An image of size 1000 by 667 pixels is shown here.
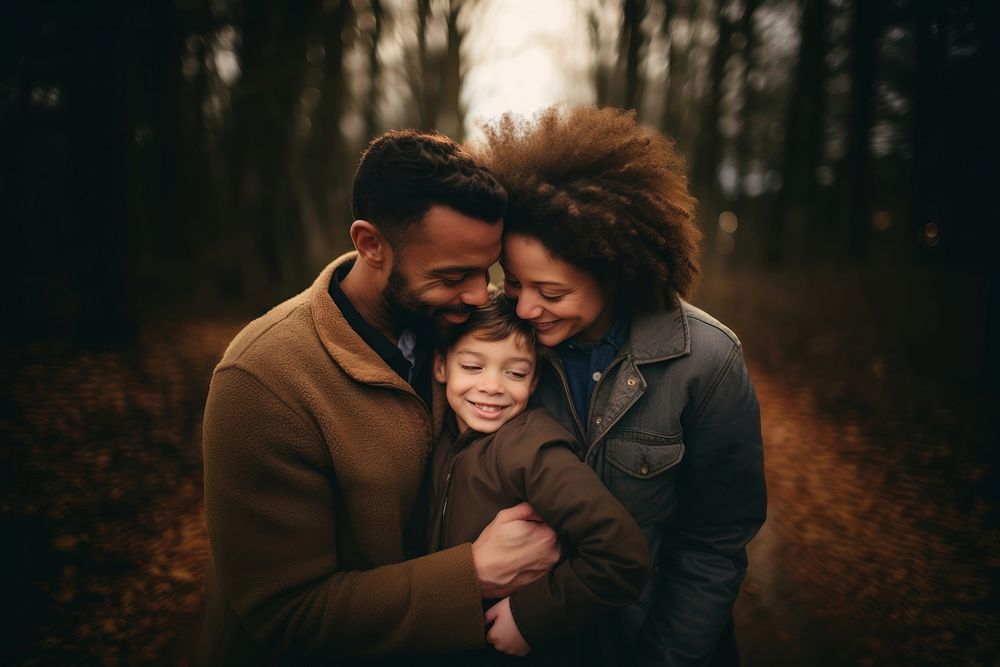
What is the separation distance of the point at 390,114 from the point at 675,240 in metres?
25.9

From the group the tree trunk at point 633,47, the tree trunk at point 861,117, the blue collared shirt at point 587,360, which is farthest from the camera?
the tree trunk at point 633,47

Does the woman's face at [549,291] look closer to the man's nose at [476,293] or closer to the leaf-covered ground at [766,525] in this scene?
the man's nose at [476,293]

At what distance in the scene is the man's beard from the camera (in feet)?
6.95

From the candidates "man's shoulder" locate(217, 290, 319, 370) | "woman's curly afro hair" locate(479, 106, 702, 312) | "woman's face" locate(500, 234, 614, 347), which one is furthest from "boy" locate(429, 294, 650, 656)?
"man's shoulder" locate(217, 290, 319, 370)

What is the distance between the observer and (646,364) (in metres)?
2.06

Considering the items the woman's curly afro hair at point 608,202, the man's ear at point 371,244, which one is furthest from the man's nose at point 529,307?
the man's ear at point 371,244

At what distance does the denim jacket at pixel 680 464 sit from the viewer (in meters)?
2.01

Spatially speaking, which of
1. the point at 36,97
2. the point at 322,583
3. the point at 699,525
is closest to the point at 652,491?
the point at 699,525

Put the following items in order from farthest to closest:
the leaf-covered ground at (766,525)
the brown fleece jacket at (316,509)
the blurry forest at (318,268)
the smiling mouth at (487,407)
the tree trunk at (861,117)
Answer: the tree trunk at (861,117), the blurry forest at (318,268), the leaf-covered ground at (766,525), the smiling mouth at (487,407), the brown fleece jacket at (316,509)

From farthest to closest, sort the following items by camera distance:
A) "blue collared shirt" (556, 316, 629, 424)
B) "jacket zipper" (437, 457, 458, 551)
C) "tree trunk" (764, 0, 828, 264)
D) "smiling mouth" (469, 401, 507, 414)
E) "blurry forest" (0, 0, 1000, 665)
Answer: "tree trunk" (764, 0, 828, 264)
"blurry forest" (0, 0, 1000, 665)
"blue collared shirt" (556, 316, 629, 424)
"smiling mouth" (469, 401, 507, 414)
"jacket zipper" (437, 457, 458, 551)

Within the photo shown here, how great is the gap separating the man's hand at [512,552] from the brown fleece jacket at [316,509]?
65 mm

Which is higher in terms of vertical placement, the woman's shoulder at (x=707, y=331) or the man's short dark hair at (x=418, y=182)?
the man's short dark hair at (x=418, y=182)

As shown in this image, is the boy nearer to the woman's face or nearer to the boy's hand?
the boy's hand

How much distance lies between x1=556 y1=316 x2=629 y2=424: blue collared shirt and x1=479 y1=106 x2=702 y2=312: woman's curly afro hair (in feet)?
0.46
